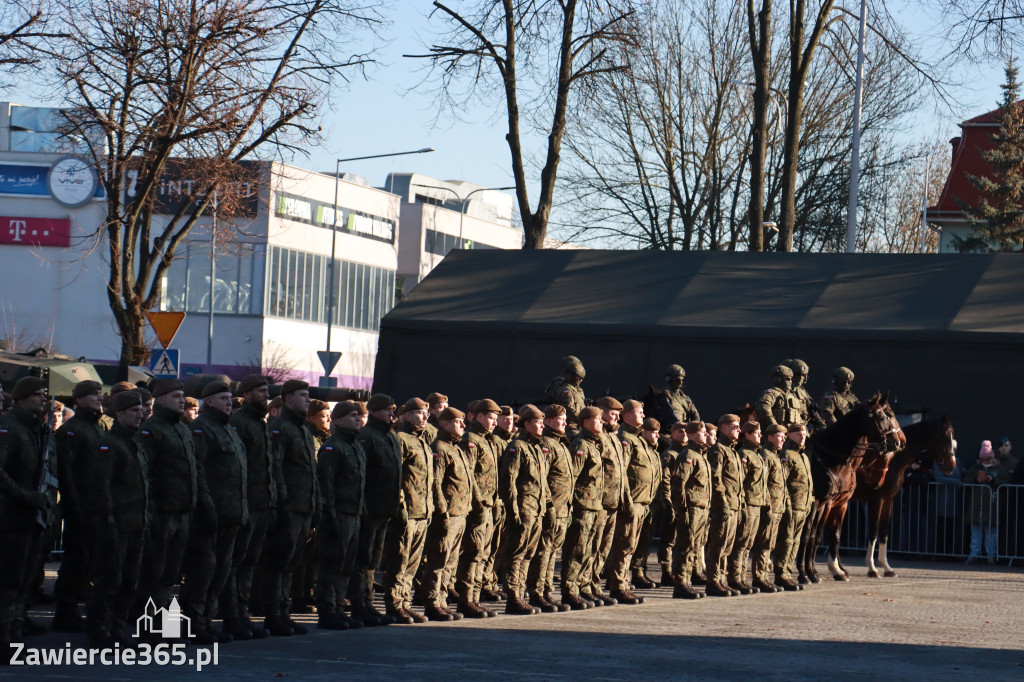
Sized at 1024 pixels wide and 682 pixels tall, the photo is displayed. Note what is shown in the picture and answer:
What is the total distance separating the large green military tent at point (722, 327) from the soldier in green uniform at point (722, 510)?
686 centimetres

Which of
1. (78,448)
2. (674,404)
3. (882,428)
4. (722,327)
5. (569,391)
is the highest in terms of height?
(722,327)

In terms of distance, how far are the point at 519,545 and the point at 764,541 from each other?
408 centimetres

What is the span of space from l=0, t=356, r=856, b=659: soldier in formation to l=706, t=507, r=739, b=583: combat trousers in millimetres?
20

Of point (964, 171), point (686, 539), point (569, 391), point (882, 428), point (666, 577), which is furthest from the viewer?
point (964, 171)

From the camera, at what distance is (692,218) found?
41.4 meters

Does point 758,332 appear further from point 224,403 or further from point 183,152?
point 224,403

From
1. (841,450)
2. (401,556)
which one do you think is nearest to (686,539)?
(841,450)

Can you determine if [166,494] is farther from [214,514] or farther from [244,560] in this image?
[244,560]

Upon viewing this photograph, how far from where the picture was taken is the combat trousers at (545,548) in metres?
14.4

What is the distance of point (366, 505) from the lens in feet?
42.0

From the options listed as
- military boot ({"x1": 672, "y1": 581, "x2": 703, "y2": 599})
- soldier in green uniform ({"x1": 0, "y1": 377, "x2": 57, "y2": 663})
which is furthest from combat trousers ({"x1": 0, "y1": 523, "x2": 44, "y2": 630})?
military boot ({"x1": 672, "y1": 581, "x2": 703, "y2": 599})

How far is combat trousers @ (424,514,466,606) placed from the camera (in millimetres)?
13375

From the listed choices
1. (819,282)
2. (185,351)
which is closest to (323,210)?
(185,351)

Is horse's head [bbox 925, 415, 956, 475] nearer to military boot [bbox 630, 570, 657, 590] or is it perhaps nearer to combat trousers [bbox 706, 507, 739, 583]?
combat trousers [bbox 706, 507, 739, 583]
